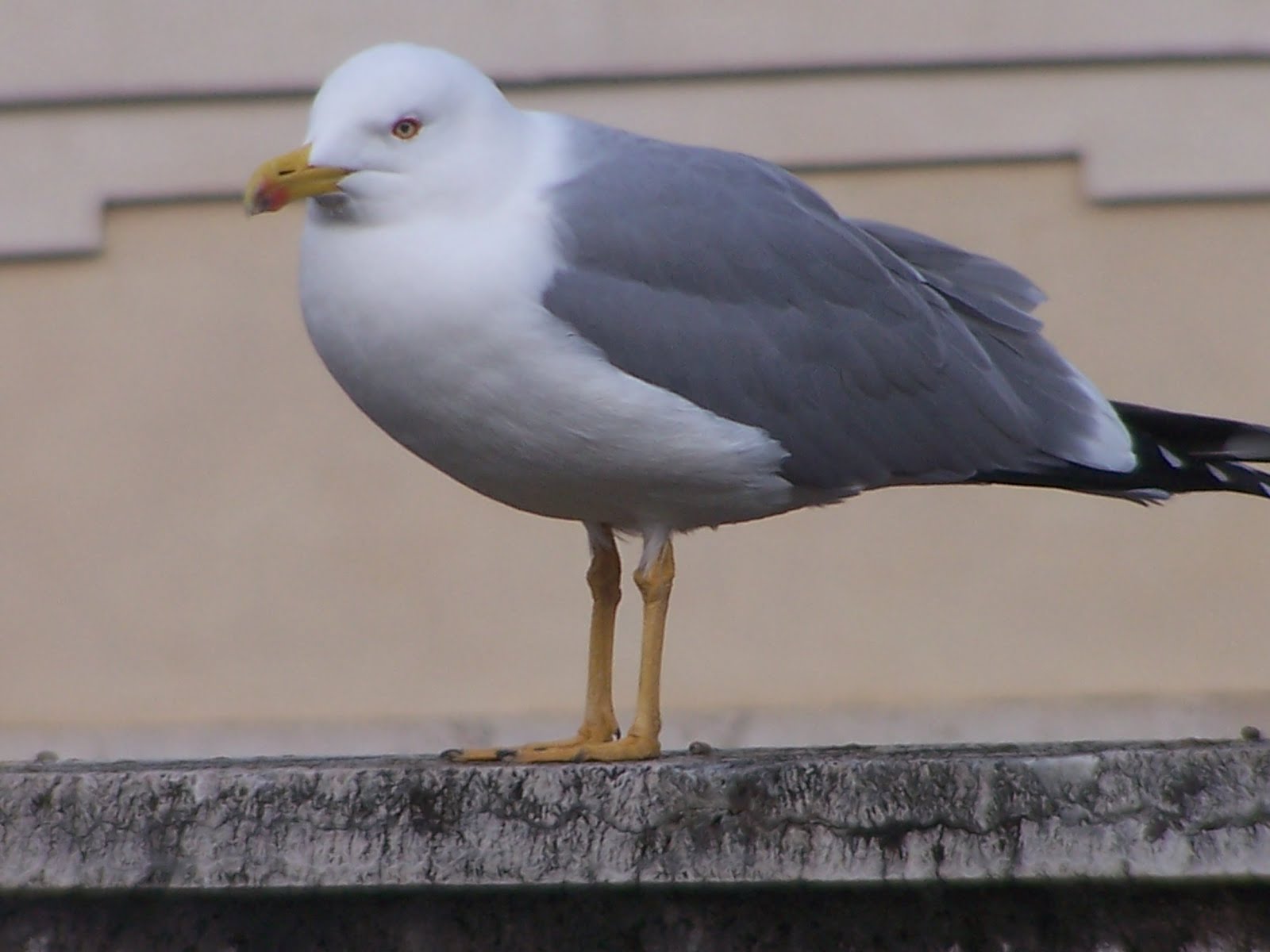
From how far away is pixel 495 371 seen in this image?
260 centimetres

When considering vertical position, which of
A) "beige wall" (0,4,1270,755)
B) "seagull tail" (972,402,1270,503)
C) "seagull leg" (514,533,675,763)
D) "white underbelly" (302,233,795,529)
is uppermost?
"beige wall" (0,4,1270,755)

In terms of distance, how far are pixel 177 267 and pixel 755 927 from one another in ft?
12.7

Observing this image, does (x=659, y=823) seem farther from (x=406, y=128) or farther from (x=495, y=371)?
(x=406, y=128)

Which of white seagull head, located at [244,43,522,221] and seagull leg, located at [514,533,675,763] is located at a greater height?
white seagull head, located at [244,43,522,221]

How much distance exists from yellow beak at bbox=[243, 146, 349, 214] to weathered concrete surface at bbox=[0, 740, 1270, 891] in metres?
0.74

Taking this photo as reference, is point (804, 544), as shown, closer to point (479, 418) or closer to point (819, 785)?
point (479, 418)

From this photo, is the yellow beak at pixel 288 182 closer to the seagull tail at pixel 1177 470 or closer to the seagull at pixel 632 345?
the seagull at pixel 632 345

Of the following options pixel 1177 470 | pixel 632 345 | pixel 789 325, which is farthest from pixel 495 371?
pixel 1177 470

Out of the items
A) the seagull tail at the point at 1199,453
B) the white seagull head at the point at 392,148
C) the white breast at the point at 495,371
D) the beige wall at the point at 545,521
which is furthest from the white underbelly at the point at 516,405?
the beige wall at the point at 545,521

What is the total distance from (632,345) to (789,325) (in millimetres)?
285

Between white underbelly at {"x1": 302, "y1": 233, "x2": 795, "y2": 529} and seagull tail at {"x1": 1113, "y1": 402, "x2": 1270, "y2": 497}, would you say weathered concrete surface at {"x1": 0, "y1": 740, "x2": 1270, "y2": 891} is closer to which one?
white underbelly at {"x1": 302, "y1": 233, "x2": 795, "y2": 529}

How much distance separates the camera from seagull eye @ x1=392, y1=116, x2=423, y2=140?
2729 mm

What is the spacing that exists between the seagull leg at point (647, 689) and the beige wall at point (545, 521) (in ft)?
8.20

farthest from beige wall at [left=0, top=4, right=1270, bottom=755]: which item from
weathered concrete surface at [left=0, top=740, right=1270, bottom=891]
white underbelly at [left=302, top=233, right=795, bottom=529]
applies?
weathered concrete surface at [left=0, top=740, right=1270, bottom=891]
